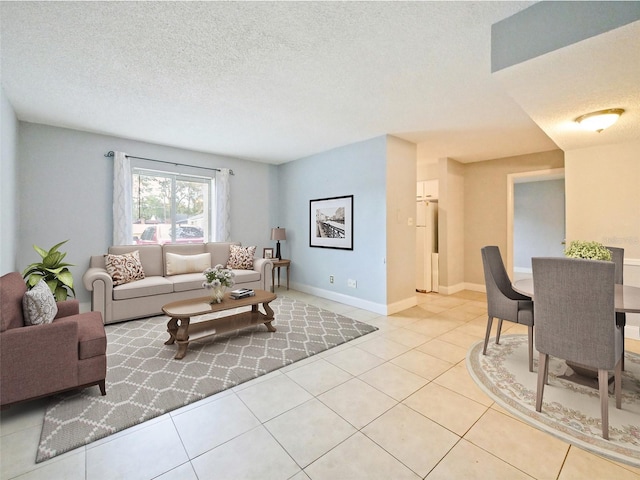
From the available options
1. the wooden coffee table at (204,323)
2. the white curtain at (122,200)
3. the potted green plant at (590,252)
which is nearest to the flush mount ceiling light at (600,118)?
the potted green plant at (590,252)

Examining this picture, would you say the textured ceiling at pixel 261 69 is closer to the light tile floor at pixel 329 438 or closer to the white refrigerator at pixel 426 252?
the white refrigerator at pixel 426 252

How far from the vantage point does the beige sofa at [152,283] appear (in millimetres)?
3551

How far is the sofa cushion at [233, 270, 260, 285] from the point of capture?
15.3ft

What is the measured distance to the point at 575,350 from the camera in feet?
5.87

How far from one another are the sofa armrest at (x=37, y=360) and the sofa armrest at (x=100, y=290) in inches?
68.2

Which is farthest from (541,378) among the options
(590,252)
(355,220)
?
(355,220)

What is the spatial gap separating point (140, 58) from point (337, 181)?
3.11 meters

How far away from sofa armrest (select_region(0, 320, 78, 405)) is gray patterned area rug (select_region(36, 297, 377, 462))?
215mm

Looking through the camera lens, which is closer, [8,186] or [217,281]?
[8,186]

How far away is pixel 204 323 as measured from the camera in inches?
125

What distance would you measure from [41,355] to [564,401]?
363cm

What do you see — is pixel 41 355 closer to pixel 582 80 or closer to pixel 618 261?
pixel 582 80

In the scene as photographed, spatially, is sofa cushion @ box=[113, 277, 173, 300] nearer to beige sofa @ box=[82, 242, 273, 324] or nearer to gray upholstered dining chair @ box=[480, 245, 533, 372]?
beige sofa @ box=[82, 242, 273, 324]

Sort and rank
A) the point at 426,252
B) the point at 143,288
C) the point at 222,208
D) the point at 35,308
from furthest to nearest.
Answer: the point at 426,252 < the point at 222,208 < the point at 143,288 < the point at 35,308
